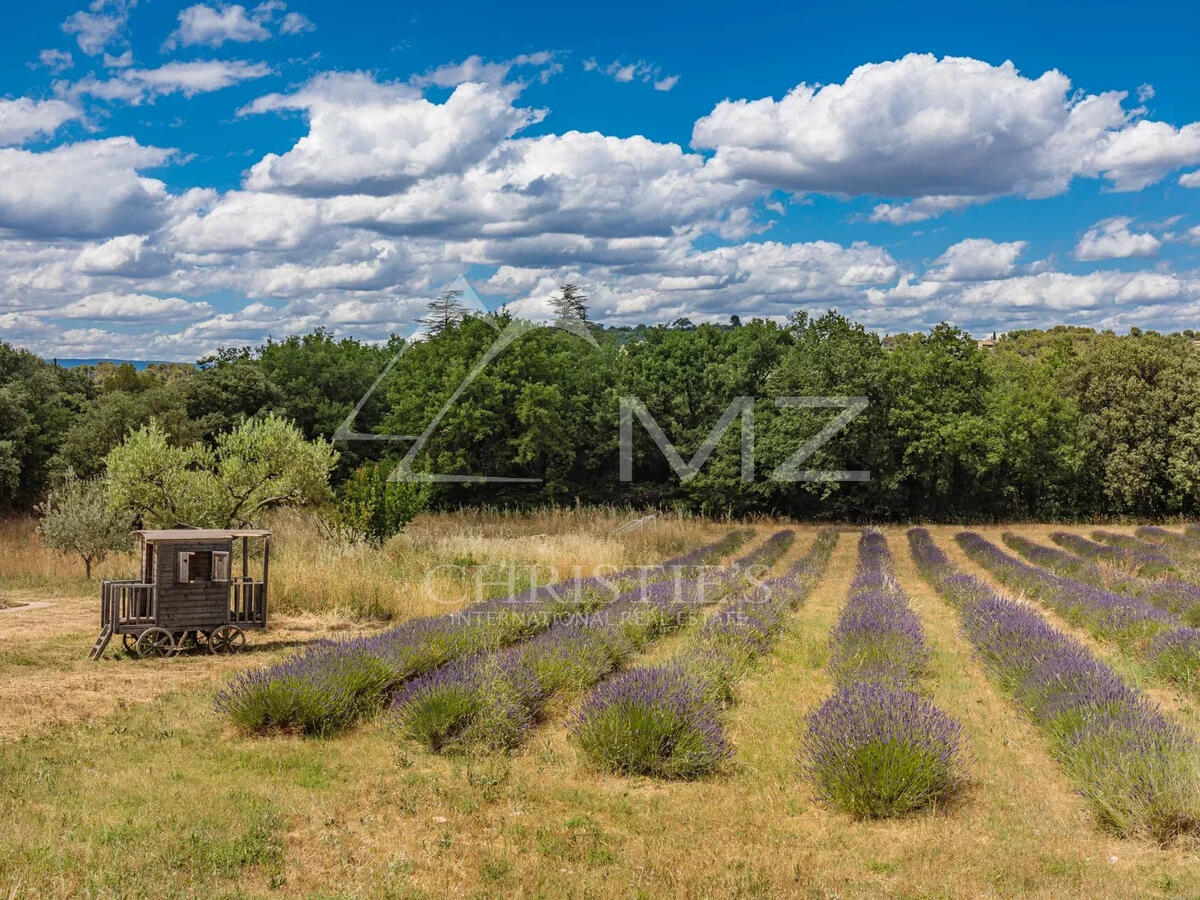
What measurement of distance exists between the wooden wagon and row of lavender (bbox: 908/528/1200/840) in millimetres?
8762

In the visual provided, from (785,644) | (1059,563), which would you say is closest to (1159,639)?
(785,644)

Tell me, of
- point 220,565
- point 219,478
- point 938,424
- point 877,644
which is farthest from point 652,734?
point 938,424

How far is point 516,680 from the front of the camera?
7.87 metres

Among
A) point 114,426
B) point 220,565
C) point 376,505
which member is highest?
point 114,426

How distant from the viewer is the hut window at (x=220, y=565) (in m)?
11.0

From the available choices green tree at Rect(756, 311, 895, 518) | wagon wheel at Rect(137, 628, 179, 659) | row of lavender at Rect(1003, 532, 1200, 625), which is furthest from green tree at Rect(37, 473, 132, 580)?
green tree at Rect(756, 311, 895, 518)

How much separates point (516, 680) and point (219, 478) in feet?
31.2

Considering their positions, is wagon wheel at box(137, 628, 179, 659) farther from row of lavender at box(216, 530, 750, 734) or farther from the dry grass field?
row of lavender at box(216, 530, 750, 734)

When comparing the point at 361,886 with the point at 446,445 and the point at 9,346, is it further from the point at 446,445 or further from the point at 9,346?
the point at 9,346

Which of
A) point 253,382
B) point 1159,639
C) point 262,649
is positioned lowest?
point 262,649

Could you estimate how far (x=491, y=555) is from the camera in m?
18.7

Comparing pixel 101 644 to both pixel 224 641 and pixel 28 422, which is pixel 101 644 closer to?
pixel 224 641

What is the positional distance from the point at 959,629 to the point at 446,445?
23.1 meters

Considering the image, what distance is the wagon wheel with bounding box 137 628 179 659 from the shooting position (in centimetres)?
1070
